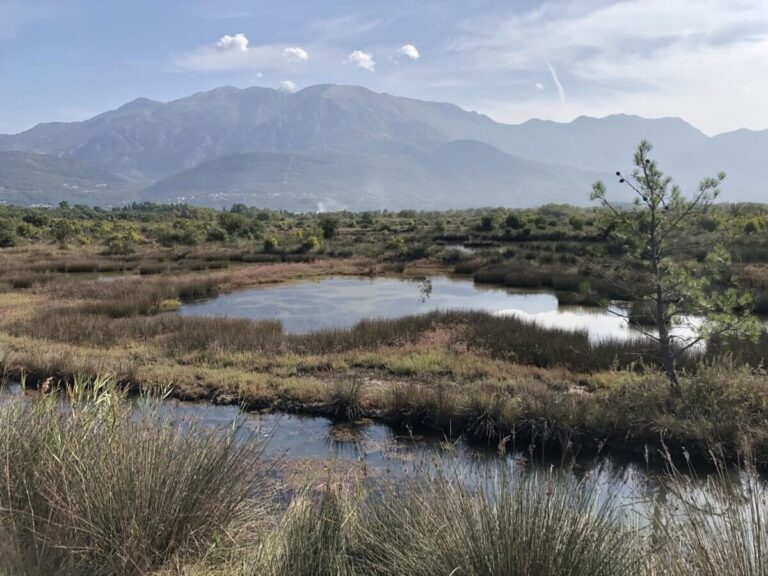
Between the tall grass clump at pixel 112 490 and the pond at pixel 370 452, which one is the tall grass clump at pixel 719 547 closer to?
the tall grass clump at pixel 112 490

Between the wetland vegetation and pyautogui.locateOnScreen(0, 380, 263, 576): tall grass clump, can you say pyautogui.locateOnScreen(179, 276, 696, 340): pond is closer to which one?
the wetland vegetation

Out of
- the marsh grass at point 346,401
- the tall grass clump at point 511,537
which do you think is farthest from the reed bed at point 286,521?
the marsh grass at point 346,401

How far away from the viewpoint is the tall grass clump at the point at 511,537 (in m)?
3.43

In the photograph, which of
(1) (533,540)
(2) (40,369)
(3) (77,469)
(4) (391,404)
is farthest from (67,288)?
(1) (533,540)

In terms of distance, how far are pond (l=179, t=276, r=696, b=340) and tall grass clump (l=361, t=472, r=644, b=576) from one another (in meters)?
15.6

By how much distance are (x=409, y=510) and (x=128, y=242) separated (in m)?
50.6

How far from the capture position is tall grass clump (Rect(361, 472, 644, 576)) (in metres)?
3.43

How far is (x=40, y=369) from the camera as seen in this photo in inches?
517

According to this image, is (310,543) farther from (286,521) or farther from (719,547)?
(719,547)

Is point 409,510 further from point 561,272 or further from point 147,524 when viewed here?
point 561,272

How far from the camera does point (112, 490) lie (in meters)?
3.97

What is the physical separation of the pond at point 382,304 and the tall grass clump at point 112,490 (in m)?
14.4

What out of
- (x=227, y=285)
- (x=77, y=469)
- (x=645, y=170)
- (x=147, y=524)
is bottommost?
(x=227, y=285)

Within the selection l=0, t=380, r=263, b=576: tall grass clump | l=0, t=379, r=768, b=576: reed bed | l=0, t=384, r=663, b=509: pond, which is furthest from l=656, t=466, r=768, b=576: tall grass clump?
l=0, t=384, r=663, b=509: pond
